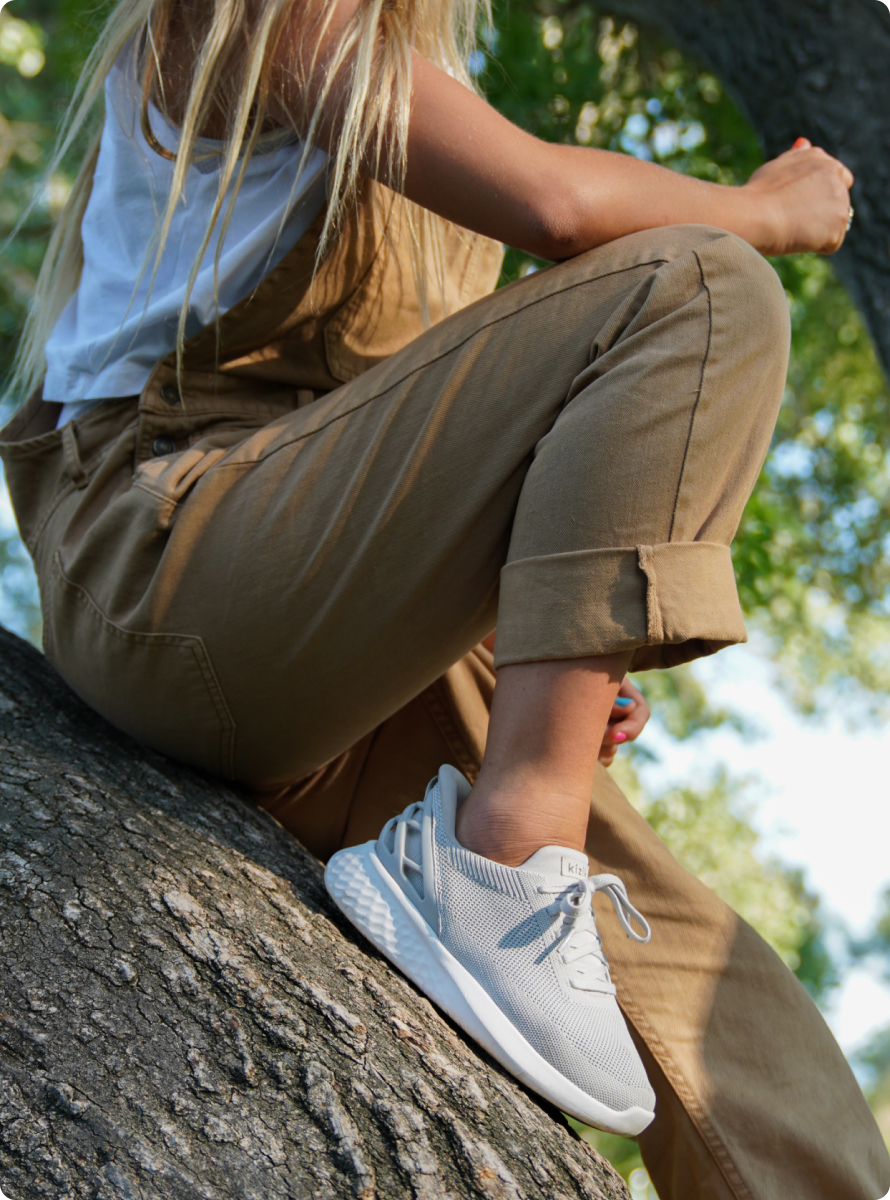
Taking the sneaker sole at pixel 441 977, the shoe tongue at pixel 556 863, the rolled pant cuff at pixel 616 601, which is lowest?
the sneaker sole at pixel 441 977

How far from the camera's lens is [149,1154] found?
94 centimetres

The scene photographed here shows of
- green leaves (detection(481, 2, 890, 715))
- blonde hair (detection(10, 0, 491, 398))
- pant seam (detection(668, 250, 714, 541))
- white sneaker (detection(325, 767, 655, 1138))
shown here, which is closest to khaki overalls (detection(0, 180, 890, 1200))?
pant seam (detection(668, 250, 714, 541))

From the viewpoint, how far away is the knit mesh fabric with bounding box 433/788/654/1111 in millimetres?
1065

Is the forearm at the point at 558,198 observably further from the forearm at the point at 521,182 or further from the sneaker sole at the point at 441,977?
the sneaker sole at the point at 441,977

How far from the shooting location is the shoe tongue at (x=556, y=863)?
3.67 ft

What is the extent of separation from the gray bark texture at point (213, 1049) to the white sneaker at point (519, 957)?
0.16 ft

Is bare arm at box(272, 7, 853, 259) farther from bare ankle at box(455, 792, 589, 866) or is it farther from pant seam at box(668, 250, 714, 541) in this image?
bare ankle at box(455, 792, 589, 866)

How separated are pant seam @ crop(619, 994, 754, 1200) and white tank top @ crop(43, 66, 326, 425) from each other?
1.20 metres

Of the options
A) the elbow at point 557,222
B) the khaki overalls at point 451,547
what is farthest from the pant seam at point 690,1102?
the elbow at point 557,222

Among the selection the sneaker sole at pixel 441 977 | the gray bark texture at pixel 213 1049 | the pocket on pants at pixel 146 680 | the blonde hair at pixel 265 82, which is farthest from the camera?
the pocket on pants at pixel 146 680

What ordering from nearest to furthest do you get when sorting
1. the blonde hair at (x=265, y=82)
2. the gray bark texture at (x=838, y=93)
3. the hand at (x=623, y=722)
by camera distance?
1. the blonde hair at (x=265, y=82)
2. the hand at (x=623, y=722)
3. the gray bark texture at (x=838, y=93)

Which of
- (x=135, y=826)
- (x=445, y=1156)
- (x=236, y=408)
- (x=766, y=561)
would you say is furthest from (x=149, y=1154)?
(x=766, y=561)

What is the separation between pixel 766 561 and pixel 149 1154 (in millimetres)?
2917

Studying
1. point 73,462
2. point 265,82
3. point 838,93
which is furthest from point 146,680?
point 838,93
